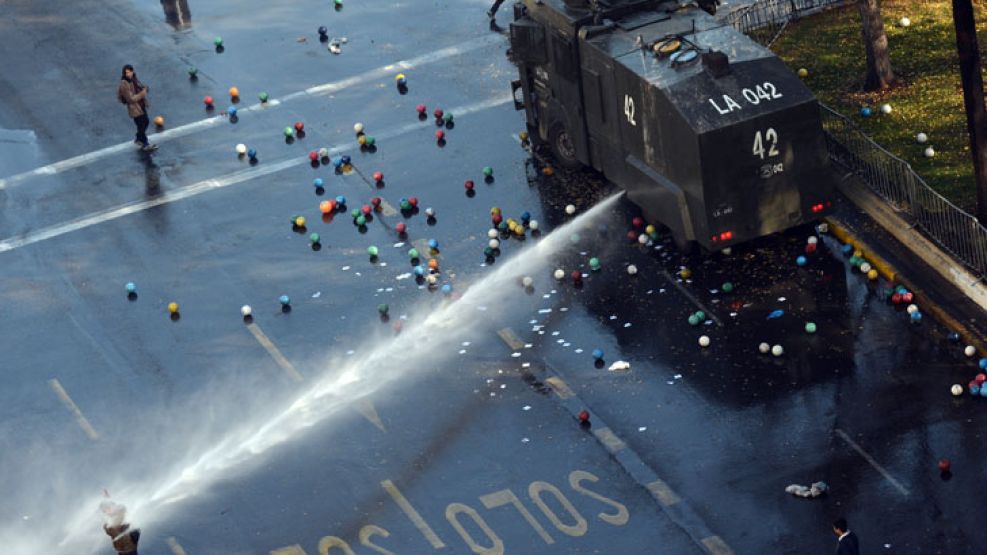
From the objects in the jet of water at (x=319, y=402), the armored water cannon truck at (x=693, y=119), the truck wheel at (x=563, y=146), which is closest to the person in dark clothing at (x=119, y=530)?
the jet of water at (x=319, y=402)

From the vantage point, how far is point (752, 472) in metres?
19.3

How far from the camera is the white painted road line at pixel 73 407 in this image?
21.9m

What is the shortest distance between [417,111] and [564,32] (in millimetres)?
5365

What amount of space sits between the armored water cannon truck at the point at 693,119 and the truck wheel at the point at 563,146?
33.7 inches

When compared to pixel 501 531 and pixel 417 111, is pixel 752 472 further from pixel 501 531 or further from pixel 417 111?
pixel 417 111

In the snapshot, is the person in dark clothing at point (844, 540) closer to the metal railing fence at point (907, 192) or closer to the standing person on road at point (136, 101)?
the metal railing fence at point (907, 192)

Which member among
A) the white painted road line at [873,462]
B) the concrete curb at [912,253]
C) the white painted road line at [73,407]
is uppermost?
the white painted road line at [73,407]

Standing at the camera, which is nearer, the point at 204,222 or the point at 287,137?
the point at 204,222

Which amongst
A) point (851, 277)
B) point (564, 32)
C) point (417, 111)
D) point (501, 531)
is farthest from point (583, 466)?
point (417, 111)

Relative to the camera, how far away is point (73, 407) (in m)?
22.6

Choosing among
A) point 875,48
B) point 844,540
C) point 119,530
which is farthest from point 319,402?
point 875,48

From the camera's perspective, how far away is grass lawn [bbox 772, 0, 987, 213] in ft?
85.7

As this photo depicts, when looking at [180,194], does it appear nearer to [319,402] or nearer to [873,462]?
[319,402]

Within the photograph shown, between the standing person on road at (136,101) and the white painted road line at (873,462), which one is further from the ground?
the standing person on road at (136,101)
